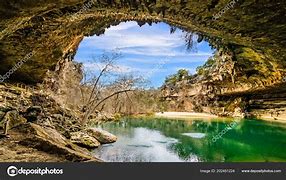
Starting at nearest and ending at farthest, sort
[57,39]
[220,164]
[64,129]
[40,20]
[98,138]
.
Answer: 1. [220,164]
2. [40,20]
3. [57,39]
4. [64,129]
5. [98,138]

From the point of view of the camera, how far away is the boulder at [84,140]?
534 centimetres

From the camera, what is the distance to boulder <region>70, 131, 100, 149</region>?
5.34m

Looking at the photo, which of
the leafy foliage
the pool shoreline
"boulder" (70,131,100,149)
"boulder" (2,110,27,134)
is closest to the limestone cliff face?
"boulder" (2,110,27,134)

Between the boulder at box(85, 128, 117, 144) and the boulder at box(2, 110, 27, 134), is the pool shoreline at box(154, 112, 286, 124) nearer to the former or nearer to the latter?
the boulder at box(85, 128, 117, 144)

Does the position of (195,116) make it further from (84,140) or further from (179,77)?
(84,140)

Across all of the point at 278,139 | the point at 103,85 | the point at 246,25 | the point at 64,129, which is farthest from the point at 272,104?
the point at 246,25

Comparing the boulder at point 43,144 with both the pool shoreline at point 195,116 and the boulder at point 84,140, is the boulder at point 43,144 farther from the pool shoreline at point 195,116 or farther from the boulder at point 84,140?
the pool shoreline at point 195,116

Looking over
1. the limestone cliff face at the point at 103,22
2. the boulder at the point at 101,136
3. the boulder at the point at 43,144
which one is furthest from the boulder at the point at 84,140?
the boulder at the point at 43,144

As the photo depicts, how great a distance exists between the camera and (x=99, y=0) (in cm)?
295

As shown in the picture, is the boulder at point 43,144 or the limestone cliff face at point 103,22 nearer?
the limestone cliff face at point 103,22

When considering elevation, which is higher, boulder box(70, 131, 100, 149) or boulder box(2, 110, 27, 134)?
boulder box(2, 110, 27, 134)

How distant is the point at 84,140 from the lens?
18.1 feet

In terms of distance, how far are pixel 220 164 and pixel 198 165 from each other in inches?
5.3

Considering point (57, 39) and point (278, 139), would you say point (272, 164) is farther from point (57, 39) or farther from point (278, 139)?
point (278, 139)
